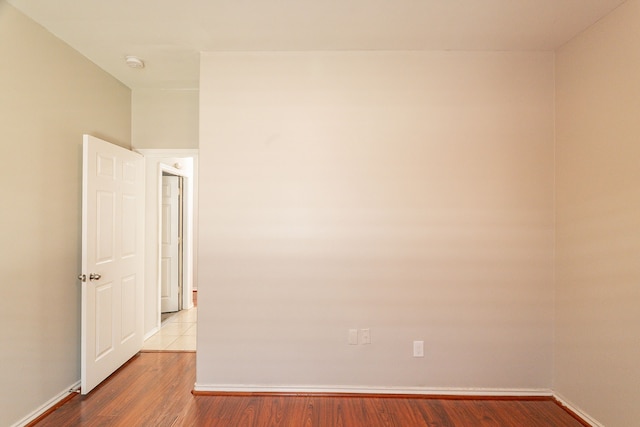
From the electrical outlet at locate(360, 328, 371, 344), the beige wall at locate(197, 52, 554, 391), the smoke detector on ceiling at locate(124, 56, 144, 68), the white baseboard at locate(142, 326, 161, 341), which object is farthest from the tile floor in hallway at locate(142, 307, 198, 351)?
the smoke detector on ceiling at locate(124, 56, 144, 68)

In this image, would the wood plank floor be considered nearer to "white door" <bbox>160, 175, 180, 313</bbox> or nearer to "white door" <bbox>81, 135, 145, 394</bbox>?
"white door" <bbox>81, 135, 145, 394</bbox>

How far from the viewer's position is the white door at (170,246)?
4.91 m

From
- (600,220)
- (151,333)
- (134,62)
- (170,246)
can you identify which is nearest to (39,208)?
(134,62)

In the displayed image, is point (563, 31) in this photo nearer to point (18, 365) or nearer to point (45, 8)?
point (45, 8)

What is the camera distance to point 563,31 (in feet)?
7.66

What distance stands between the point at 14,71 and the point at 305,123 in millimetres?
1940

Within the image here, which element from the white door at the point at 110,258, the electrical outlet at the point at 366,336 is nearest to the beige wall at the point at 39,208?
the white door at the point at 110,258

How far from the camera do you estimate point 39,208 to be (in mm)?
2342

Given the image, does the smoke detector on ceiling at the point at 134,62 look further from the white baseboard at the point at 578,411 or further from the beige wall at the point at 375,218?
the white baseboard at the point at 578,411

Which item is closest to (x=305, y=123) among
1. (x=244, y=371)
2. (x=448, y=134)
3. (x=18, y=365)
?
(x=448, y=134)

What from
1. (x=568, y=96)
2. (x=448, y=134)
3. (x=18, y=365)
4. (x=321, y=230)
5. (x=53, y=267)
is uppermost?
(x=568, y=96)

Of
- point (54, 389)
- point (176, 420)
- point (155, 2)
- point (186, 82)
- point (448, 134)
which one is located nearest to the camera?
point (155, 2)

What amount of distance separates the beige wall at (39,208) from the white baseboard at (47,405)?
1.1 inches

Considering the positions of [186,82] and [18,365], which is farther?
[186,82]
